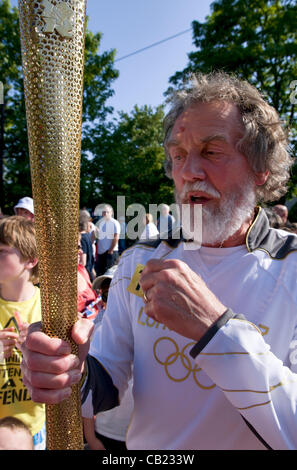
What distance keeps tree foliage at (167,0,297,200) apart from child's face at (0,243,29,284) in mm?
13322

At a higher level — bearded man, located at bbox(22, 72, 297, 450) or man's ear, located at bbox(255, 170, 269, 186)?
man's ear, located at bbox(255, 170, 269, 186)

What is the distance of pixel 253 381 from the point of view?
96 cm

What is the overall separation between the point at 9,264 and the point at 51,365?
5.03 ft

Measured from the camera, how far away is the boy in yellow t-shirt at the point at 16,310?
198 centimetres

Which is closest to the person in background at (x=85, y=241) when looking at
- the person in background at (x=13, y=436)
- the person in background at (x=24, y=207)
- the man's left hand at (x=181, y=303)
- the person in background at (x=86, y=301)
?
the person in background at (x=24, y=207)

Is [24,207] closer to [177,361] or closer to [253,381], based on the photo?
[177,361]

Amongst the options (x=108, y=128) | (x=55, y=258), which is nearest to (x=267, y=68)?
(x=108, y=128)

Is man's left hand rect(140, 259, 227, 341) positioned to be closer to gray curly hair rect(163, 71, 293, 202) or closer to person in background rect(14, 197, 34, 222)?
gray curly hair rect(163, 71, 293, 202)

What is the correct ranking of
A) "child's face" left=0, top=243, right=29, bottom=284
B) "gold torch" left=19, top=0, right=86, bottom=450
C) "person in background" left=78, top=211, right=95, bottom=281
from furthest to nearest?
"person in background" left=78, top=211, right=95, bottom=281
"child's face" left=0, top=243, right=29, bottom=284
"gold torch" left=19, top=0, right=86, bottom=450

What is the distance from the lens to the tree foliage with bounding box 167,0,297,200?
1375 centimetres

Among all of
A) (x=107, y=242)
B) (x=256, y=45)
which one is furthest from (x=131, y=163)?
(x=107, y=242)

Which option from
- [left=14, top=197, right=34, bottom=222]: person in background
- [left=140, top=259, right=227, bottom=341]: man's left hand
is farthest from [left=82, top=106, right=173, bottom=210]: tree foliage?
[left=140, top=259, right=227, bottom=341]: man's left hand

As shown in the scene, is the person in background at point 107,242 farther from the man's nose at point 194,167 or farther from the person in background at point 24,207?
the man's nose at point 194,167

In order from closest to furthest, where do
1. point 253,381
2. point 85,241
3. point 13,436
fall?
1. point 253,381
2. point 13,436
3. point 85,241
